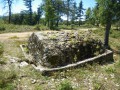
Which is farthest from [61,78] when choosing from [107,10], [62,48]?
[107,10]

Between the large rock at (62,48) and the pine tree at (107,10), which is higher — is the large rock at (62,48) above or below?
below

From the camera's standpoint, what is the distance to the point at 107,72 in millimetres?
10945

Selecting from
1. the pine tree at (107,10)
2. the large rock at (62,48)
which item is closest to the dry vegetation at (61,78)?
the large rock at (62,48)

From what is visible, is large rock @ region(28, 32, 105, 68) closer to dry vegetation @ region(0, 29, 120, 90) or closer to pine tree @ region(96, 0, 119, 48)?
dry vegetation @ region(0, 29, 120, 90)

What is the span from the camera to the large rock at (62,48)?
11.5m

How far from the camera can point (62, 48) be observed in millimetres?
12016

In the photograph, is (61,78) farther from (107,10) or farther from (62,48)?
(107,10)

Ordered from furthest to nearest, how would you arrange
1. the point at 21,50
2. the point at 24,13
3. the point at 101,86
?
the point at 24,13
the point at 21,50
the point at 101,86

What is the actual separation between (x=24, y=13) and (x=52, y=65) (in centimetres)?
6130

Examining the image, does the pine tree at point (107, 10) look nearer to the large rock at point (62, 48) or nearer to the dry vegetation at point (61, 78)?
the large rock at point (62, 48)

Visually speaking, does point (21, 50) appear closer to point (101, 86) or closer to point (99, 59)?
point (99, 59)

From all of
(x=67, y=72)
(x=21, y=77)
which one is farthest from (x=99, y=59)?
(x=21, y=77)

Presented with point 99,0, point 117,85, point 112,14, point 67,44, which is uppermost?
point 99,0

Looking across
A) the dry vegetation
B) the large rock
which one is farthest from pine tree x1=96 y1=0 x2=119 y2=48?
the dry vegetation
